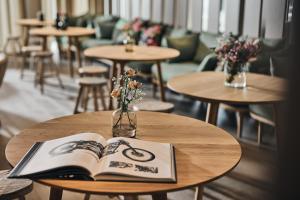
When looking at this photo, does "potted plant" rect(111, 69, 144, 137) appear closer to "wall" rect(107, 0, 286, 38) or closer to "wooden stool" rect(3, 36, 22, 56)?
"wall" rect(107, 0, 286, 38)

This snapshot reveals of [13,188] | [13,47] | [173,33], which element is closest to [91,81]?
[173,33]

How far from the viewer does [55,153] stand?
134 centimetres

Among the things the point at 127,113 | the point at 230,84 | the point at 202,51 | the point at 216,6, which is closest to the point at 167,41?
the point at 202,51

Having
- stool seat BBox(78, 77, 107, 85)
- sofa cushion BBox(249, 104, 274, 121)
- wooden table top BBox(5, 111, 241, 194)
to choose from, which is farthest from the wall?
wooden table top BBox(5, 111, 241, 194)

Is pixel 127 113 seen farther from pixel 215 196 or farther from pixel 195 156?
pixel 215 196

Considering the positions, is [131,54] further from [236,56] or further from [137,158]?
[137,158]

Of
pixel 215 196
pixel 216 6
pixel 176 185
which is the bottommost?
pixel 215 196

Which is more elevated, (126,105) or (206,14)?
(206,14)

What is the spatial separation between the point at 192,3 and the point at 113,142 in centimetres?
418

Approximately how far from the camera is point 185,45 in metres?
4.89

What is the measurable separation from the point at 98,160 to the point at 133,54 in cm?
259

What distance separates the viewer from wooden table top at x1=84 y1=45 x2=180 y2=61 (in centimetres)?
365

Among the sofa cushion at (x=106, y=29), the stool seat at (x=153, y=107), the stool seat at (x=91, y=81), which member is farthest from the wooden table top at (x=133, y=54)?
the sofa cushion at (x=106, y=29)

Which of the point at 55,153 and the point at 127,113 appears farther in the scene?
the point at 127,113
